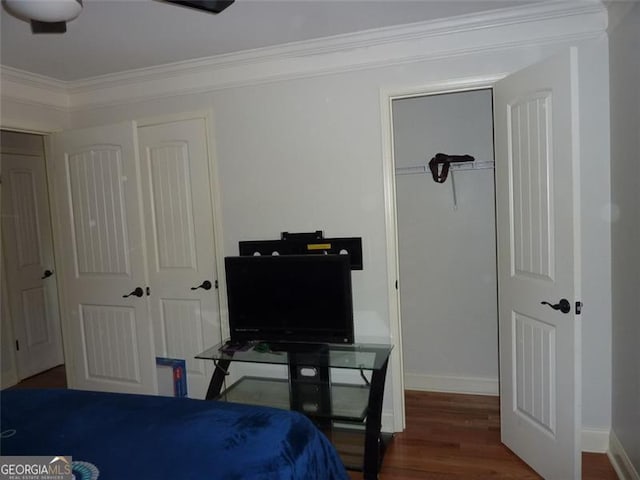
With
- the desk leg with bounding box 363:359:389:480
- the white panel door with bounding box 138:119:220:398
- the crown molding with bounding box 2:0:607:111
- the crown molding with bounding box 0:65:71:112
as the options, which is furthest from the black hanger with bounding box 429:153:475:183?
the crown molding with bounding box 0:65:71:112

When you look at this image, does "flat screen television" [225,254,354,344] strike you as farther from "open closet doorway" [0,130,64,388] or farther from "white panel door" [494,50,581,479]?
"open closet doorway" [0,130,64,388]

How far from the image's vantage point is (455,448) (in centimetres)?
264

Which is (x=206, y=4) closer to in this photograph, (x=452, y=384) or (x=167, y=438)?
(x=167, y=438)

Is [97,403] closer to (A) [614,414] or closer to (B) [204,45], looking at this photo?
(B) [204,45]

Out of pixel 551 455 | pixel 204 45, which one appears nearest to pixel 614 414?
pixel 551 455

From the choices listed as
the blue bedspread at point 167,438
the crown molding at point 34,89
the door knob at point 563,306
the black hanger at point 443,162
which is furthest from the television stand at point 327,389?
the crown molding at point 34,89

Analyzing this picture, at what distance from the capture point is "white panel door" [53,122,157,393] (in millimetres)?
3123

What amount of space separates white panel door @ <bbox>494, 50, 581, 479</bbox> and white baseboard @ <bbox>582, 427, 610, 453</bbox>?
402 millimetres

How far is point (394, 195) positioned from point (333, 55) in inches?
38.2

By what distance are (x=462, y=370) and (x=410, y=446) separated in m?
0.95

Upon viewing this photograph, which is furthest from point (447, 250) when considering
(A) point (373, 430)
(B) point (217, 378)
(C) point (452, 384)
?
(B) point (217, 378)

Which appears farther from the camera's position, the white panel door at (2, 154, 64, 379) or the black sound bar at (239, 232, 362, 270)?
the white panel door at (2, 154, 64, 379)

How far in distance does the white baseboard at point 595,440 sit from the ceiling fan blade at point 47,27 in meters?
3.37

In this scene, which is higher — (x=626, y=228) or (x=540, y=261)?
(x=626, y=228)
